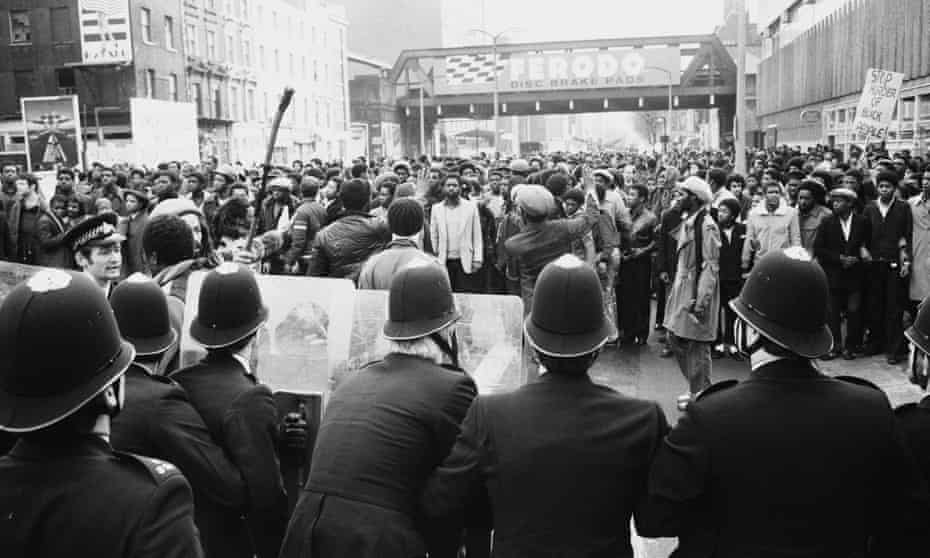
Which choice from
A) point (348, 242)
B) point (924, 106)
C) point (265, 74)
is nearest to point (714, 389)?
point (348, 242)

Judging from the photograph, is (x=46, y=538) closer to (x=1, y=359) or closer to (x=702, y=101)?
(x=1, y=359)

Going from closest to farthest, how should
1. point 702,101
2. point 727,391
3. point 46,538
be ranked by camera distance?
point 46,538
point 727,391
point 702,101

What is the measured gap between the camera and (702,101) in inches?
2068

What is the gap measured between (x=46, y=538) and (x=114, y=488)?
18cm

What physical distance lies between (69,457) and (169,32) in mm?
47346

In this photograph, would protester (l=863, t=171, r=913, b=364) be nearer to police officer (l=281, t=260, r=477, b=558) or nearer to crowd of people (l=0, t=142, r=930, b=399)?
crowd of people (l=0, t=142, r=930, b=399)

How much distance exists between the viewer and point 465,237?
1009 centimetres

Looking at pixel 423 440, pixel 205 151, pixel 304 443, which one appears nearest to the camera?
pixel 423 440

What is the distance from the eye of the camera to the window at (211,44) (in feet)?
165

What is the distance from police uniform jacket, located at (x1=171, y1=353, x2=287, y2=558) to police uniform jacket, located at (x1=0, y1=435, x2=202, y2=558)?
1.01 meters

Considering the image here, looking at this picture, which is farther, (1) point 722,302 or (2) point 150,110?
(2) point 150,110

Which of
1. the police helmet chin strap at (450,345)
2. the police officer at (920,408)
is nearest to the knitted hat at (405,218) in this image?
the police helmet chin strap at (450,345)

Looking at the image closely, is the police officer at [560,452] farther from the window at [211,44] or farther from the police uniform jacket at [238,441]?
the window at [211,44]

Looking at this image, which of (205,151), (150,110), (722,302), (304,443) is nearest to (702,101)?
(205,151)
